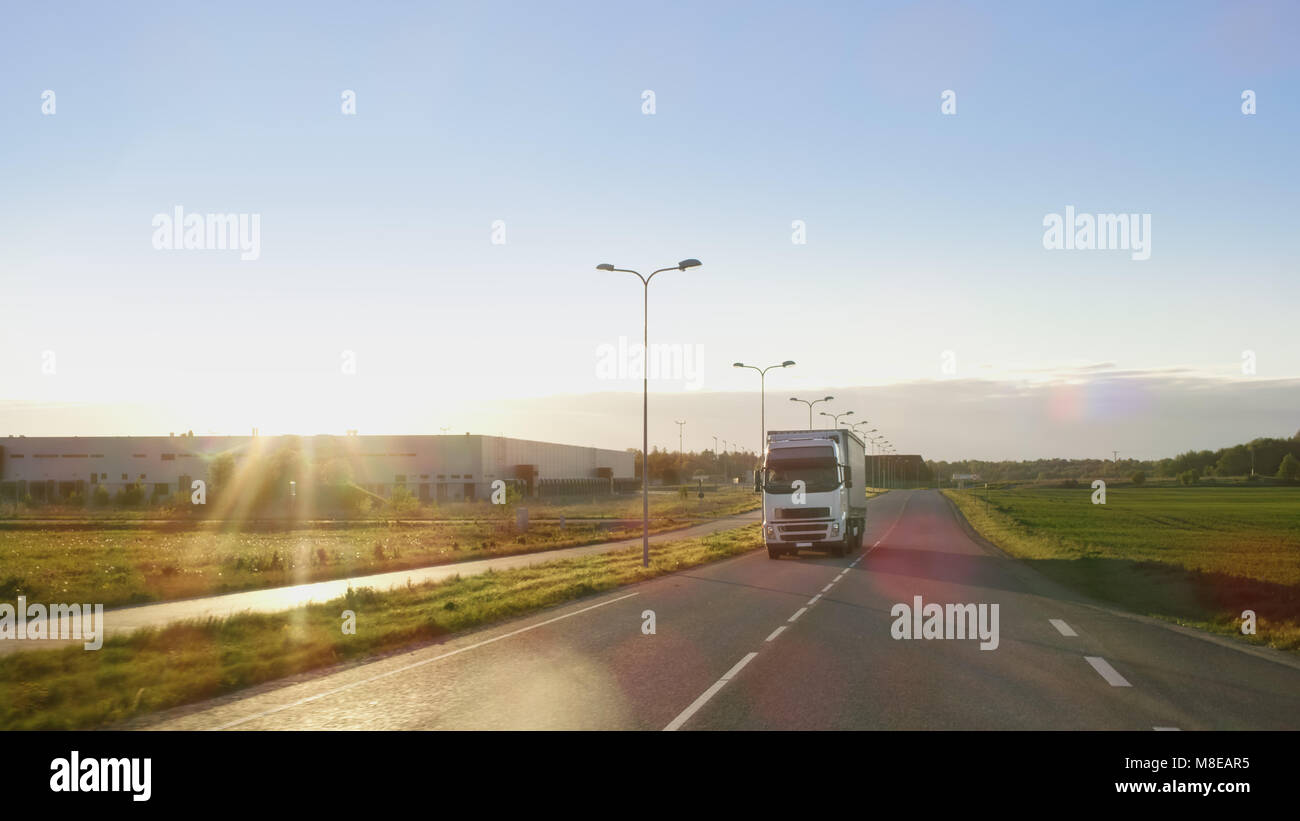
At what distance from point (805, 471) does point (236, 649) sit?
19817mm

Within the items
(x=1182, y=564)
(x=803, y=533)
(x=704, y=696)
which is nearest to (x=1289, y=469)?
(x=1182, y=564)

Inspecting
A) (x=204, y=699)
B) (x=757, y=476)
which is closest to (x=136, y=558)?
(x=757, y=476)

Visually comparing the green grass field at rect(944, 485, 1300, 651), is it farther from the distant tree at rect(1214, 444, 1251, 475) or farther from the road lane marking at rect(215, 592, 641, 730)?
the distant tree at rect(1214, 444, 1251, 475)

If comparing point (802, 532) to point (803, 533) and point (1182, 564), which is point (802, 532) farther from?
point (1182, 564)

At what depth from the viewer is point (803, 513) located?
3016cm

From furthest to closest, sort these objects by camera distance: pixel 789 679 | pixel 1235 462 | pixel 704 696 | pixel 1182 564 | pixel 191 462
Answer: pixel 1235 462 < pixel 191 462 < pixel 1182 564 < pixel 789 679 < pixel 704 696

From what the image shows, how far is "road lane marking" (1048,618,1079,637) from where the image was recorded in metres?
14.2

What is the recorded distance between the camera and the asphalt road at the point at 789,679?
8547 mm

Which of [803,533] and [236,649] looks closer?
[236,649]

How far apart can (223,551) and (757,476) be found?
19722 millimetres

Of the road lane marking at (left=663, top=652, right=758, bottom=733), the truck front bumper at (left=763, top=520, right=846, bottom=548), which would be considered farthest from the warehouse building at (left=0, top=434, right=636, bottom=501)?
the road lane marking at (left=663, top=652, right=758, bottom=733)

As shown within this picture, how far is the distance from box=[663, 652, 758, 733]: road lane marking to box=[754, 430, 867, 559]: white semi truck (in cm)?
1815
